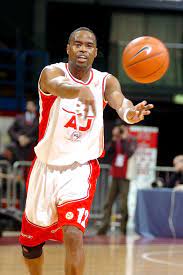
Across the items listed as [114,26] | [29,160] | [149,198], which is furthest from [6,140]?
[114,26]

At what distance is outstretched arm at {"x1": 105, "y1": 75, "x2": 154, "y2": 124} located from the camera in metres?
5.09

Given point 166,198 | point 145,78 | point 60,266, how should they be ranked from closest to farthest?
point 145,78 < point 60,266 < point 166,198

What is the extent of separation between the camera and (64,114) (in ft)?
17.7

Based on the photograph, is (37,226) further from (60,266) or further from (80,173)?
(60,266)

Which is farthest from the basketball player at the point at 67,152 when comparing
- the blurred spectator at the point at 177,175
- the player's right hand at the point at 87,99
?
the blurred spectator at the point at 177,175

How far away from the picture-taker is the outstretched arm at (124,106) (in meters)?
5.09

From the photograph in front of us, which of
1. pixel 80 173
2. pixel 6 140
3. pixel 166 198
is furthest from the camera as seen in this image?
pixel 6 140

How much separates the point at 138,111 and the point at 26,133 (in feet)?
25.6

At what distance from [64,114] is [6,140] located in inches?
522

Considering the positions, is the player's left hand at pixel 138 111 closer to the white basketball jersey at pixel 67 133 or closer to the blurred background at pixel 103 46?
the white basketball jersey at pixel 67 133

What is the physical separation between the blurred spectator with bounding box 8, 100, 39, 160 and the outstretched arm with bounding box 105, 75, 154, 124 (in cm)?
699

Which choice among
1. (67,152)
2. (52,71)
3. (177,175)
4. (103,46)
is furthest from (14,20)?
(67,152)

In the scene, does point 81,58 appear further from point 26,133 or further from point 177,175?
point 177,175

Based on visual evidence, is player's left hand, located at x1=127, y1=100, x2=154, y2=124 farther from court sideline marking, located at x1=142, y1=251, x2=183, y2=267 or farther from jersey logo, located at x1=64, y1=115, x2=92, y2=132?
court sideline marking, located at x1=142, y1=251, x2=183, y2=267
